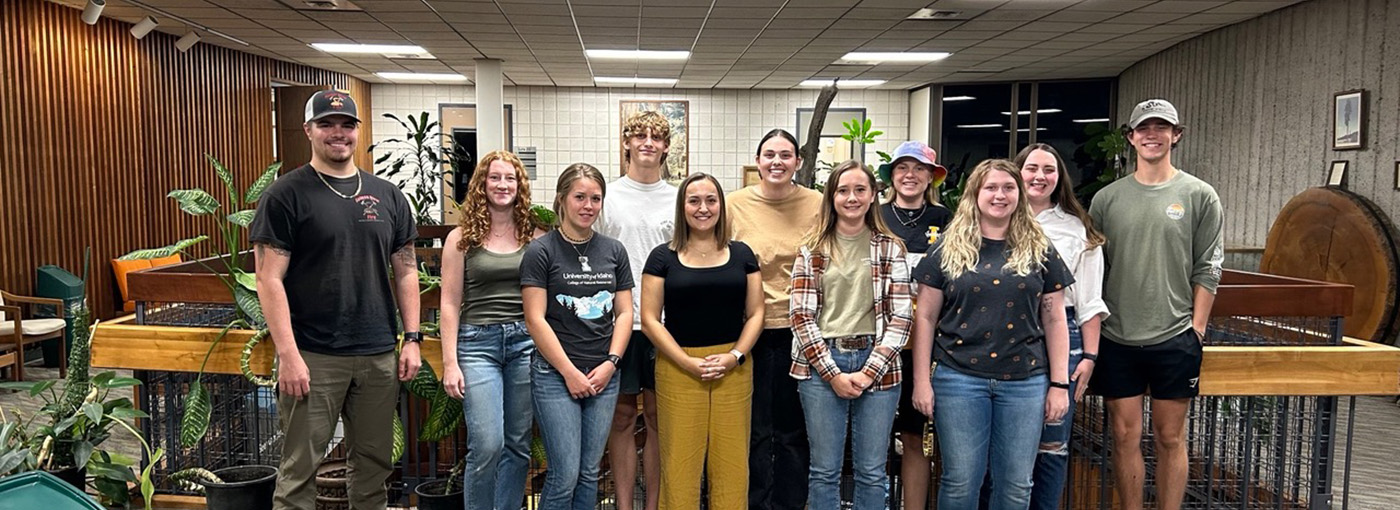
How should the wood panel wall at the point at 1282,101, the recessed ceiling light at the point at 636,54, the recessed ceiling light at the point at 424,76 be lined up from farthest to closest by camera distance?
the recessed ceiling light at the point at 424,76
the recessed ceiling light at the point at 636,54
the wood panel wall at the point at 1282,101

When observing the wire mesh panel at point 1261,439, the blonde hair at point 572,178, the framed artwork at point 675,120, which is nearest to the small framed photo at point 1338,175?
the wire mesh panel at point 1261,439

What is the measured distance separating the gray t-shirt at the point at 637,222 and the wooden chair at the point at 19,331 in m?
5.01

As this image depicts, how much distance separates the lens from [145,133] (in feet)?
29.5

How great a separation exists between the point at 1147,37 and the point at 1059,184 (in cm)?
743

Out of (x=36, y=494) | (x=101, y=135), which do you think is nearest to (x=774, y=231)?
(x=36, y=494)

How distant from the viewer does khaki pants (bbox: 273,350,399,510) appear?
2.84 m

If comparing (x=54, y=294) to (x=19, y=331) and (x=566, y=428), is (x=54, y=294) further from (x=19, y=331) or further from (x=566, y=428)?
(x=566, y=428)

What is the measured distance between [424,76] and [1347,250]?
1137cm

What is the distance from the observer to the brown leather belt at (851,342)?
278cm

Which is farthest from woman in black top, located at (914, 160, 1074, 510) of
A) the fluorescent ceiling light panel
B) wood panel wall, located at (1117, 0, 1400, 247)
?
the fluorescent ceiling light panel

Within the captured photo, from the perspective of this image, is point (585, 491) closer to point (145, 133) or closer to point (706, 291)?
point (706, 291)

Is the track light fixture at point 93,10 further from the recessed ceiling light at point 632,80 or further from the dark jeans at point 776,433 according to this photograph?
the recessed ceiling light at point 632,80

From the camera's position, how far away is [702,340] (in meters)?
2.84

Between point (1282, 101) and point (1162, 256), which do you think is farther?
point (1282, 101)
